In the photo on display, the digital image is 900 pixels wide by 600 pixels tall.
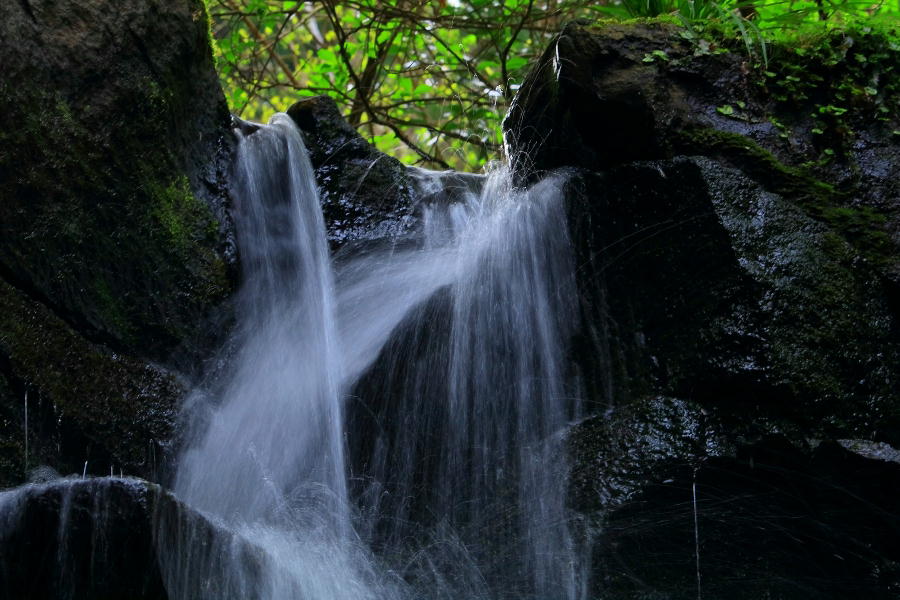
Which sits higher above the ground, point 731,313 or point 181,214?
point 181,214

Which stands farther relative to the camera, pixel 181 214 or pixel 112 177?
pixel 181 214

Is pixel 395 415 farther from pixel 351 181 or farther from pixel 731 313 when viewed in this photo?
pixel 351 181

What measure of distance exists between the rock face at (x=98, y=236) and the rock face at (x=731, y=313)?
1.51 m

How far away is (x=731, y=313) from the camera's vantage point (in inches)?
105

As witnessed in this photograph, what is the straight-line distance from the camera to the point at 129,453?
2861 millimetres

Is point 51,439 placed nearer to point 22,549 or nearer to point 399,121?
point 22,549

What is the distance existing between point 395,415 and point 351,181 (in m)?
1.37

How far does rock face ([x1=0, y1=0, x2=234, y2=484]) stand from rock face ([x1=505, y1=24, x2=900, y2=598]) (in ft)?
4.94

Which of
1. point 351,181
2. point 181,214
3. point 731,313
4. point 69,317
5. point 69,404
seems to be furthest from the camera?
point 351,181

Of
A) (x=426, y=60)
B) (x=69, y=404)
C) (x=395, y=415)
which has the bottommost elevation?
(x=395, y=415)

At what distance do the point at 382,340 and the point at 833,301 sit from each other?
1544 millimetres

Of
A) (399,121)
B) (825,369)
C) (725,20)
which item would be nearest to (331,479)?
(825,369)

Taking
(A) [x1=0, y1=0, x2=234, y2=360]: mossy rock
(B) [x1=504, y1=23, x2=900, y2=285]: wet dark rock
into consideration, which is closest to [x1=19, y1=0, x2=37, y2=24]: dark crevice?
(A) [x1=0, y1=0, x2=234, y2=360]: mossy rock

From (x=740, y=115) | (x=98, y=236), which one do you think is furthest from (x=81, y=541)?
(x=740, y=115)
